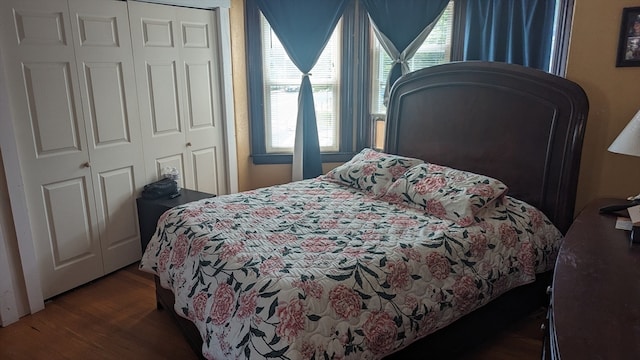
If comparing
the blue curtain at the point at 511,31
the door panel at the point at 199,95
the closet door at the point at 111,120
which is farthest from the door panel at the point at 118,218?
the blue curtain at the point at 511,31

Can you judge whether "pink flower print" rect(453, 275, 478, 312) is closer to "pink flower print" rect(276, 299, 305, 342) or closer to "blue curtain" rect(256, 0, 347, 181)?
"pink flower print" rect(276, 299, 305, 342)

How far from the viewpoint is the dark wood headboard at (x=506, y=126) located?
8.26 ft

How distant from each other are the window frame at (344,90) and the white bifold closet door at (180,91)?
0.40 metres

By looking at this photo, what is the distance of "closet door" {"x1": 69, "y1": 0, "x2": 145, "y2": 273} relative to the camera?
2.95 metres

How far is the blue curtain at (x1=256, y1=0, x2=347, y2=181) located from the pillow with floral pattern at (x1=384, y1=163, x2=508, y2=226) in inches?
63.7

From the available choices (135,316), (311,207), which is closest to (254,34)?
(311,207)

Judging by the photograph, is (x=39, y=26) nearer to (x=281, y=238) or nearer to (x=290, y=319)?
(x=281, y=238)

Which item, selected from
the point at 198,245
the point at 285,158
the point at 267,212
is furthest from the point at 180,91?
the point at 198,245

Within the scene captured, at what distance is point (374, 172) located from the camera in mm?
3016

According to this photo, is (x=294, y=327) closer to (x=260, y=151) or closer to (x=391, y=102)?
(x=391, y=102)

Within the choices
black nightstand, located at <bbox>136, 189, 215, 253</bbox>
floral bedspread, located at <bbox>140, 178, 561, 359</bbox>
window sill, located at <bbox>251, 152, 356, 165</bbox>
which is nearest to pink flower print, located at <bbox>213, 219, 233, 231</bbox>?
floral bedspread, located at <bbox>140, 178, 561, 359</bbox>

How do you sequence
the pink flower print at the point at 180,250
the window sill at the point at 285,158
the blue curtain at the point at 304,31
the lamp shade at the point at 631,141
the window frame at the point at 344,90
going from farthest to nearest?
1. the window sill at the point at 285,158
2. the window frame at the point at 344,90
3. the blue curtain at the point at 304,31
4. the pink flower print at the point at 180,250
5. the lamp shade at the point at 631,141

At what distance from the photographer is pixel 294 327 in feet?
5.17

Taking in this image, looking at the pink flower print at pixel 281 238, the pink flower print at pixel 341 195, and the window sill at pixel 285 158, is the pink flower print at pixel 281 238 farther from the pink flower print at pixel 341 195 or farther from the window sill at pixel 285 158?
the window sill at pixel 285 158
